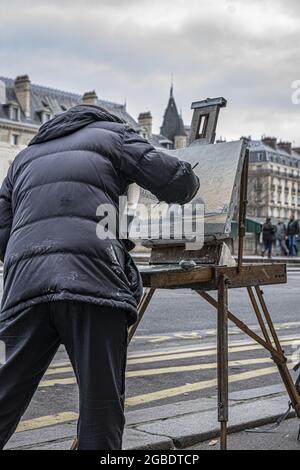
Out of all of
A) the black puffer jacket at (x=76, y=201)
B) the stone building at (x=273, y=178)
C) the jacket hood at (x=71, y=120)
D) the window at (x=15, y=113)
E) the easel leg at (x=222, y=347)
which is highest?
the window at (x=15, y=113)

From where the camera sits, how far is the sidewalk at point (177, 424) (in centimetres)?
493

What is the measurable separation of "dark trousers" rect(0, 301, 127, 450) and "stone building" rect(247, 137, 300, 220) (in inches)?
4596

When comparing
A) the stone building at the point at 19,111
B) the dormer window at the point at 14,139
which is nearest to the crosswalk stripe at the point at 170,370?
the stone building at the point at 19,111

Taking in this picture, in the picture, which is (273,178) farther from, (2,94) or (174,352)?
(174,352)

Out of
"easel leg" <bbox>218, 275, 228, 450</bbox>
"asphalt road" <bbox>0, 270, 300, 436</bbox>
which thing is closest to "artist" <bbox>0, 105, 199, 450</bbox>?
"easel leg" <bbox>218, 275, 228, 450</bbox>

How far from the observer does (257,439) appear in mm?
5266

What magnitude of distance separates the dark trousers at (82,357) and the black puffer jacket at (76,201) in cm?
7

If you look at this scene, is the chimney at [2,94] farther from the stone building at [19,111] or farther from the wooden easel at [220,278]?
the wooden easel at [220,278]

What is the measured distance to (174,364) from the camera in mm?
8391

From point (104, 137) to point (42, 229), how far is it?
51 cm

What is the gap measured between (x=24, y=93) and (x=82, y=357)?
7705cm

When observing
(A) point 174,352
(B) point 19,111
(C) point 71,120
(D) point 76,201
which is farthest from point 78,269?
(B) point 19,111

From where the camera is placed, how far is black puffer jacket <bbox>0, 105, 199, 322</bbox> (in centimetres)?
347

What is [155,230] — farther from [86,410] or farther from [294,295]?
[294,295]
